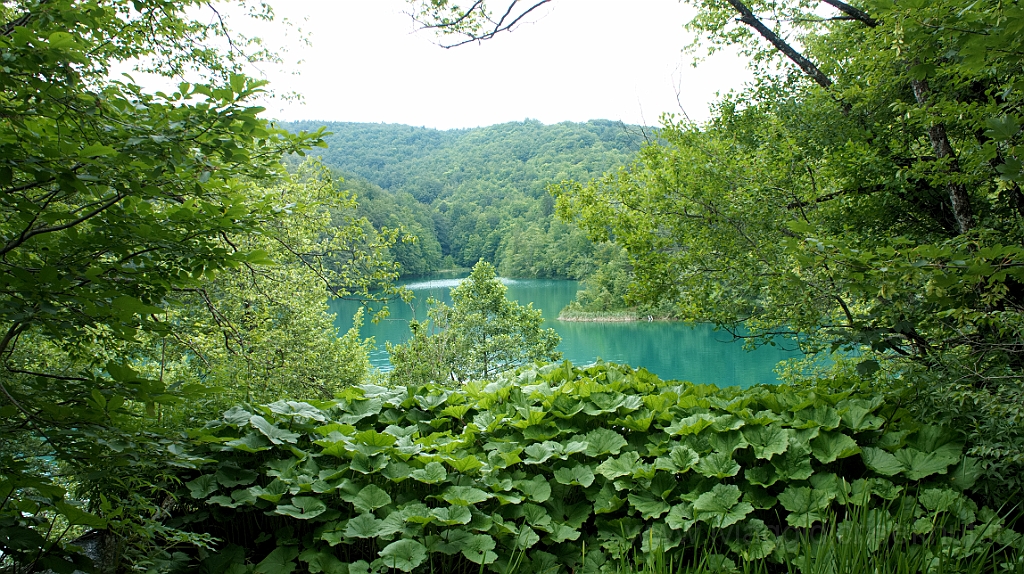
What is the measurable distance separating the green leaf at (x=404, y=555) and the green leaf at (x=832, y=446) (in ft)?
5.14

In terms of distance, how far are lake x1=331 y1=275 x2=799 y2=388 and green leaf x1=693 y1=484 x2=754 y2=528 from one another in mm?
13578

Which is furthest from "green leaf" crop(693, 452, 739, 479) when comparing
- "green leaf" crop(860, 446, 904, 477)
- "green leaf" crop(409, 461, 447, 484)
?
"green leaf" crop(409, 461, 447, 484)

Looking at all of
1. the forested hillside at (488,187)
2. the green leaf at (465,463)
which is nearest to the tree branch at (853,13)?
the green leaf at (465,463)

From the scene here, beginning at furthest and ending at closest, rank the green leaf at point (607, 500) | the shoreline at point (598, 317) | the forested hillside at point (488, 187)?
the forested hillside at point (488, 187)
the shoreline at point (598, 317)
the green leaf at point (607, 500)

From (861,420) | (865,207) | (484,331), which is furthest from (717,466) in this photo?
(484,331)

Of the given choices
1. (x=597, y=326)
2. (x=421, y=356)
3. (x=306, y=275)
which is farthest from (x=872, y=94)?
(x=597, y=326)

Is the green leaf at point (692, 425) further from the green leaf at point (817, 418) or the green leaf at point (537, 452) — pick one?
the green leaf at point (537, 452)

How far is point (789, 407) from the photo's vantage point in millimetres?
2725

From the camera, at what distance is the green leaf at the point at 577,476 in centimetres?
236

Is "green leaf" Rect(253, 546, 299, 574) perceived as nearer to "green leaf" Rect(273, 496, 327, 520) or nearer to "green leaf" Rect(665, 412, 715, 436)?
"green leaf" Rect(273, 496, 327, 520)

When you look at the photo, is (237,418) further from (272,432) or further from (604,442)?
(604,442)

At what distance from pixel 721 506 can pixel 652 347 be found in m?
24.5

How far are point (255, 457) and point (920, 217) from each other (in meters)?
4.94

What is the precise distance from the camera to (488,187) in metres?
56.1
